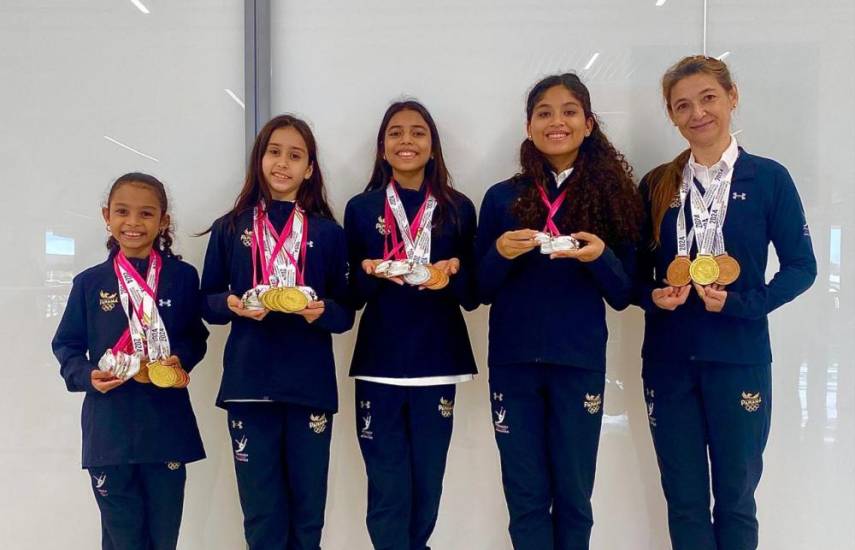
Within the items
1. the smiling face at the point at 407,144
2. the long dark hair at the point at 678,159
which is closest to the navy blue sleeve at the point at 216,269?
the smiling face at the point at 407,144

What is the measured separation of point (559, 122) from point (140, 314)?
174 centimetres

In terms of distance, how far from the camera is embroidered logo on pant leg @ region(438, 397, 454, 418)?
2.32 m

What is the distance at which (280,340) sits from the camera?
225 centimetres

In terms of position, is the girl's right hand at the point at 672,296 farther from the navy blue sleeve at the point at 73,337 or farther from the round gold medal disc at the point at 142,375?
the navy blue sleeve at the point at 73,337

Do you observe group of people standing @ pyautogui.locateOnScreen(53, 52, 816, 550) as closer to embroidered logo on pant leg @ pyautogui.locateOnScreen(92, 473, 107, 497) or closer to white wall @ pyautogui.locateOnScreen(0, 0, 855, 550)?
embroidered logo on pant leg @ pyautogui.locateOnScreen(92, 473, 107, 497)

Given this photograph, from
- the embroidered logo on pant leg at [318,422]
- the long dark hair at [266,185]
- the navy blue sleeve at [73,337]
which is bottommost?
the embroidered logo on pant leg at [318,422]

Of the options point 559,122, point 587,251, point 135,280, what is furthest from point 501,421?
point 135,280

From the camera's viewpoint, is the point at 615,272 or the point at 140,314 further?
the point at 140,314

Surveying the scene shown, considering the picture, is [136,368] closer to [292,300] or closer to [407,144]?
[292,300]

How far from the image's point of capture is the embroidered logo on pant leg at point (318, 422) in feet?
7.45

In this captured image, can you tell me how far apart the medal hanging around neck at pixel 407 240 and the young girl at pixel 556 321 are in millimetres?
211

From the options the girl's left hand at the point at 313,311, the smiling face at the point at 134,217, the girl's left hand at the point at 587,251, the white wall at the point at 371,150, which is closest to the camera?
the girl's left hand at the point at 587,251

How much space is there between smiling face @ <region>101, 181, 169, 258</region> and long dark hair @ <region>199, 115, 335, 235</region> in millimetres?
300

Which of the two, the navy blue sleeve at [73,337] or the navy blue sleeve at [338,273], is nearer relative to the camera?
the navy blue sleeve at [73,337]
